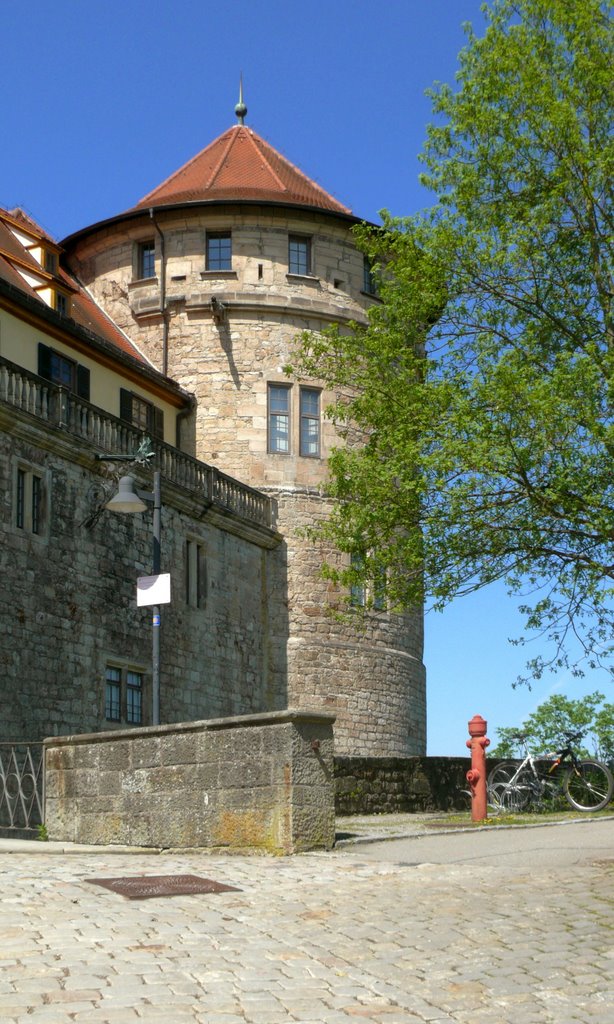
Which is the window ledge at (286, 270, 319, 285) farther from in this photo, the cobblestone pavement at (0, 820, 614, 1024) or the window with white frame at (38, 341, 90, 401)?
the cobblestone pavement at (0, 820, 614, 1024)

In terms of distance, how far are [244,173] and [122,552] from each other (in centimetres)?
1295

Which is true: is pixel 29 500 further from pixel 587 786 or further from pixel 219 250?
pixel 219 250

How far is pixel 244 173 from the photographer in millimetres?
34344

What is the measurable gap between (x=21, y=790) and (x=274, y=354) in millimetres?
17587

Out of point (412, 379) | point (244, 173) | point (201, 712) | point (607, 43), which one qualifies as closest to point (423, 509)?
point (412, 379)

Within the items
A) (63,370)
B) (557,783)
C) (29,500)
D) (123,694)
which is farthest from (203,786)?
(63,370)

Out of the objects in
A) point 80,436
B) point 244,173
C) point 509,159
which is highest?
point 244,173

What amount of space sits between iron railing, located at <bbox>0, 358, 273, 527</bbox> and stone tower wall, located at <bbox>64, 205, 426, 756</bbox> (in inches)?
41.8

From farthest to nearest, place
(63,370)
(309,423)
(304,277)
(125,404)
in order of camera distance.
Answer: (304,277), (309,423), (125,404), (63,370)

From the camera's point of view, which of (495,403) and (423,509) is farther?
(423,509)

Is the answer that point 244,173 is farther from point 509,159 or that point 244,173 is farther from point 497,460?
point 497,460

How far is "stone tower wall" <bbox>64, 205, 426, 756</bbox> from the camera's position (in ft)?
102

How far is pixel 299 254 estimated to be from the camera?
32.4 meters

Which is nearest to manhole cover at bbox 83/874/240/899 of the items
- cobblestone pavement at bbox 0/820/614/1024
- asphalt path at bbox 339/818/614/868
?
cobblestone pavement at bbox 0/820/614/1024
